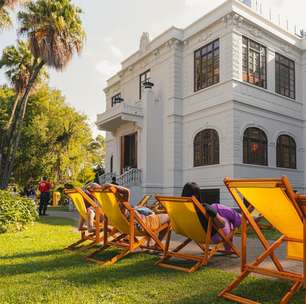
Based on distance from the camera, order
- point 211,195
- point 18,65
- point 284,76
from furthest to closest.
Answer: point 18,65, point 284,76, point 211,195

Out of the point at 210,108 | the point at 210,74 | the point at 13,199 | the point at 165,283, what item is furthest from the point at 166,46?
the point at 165,283

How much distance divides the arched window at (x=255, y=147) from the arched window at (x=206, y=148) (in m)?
→ 1.41

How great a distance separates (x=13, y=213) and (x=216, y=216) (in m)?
7.37

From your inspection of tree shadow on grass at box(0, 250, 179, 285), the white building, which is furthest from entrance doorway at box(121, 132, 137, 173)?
tree shadow on grass at box(0, 250, 179, 285)

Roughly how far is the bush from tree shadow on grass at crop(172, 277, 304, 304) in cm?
763

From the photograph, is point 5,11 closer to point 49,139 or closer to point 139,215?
point 139,215

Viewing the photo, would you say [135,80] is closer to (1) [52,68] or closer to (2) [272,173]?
(1) [52,68]

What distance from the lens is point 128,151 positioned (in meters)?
25.6

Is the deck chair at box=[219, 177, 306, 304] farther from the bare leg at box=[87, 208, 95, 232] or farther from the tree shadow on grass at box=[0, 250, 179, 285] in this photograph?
the bare leg at box=[87, 208, 95, 232]

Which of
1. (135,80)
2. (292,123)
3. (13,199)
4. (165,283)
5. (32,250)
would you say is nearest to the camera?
(165,283)

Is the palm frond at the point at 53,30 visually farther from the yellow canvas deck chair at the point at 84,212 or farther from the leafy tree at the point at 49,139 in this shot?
the yellow canvas deck chair at the point at 84,212

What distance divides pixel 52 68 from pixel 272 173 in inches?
492

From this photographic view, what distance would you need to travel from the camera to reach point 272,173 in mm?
20266

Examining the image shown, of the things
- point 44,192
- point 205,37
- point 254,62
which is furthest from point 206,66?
point 44,192
